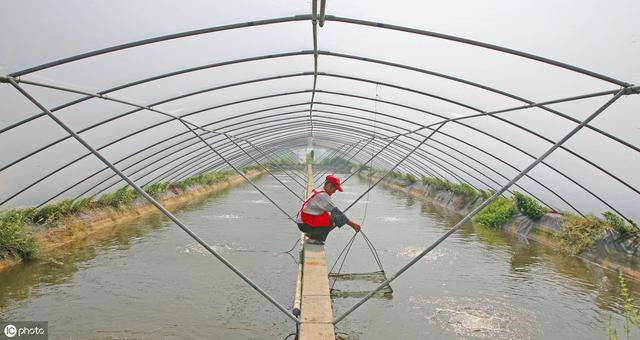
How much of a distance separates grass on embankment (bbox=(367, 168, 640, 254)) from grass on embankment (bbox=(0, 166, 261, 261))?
6.39 meters

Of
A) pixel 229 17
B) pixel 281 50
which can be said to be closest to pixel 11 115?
pixel 229 17

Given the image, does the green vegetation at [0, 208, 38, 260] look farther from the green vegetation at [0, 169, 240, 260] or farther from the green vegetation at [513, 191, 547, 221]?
the green vegetation at [513, 191, 547, 221]

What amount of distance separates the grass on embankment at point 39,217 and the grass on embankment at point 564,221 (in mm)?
6390

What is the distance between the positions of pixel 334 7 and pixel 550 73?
2.79m

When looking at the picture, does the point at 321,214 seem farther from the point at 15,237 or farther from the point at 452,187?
the point at 452,187

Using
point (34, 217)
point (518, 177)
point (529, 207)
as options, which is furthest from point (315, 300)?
point (529, 207)

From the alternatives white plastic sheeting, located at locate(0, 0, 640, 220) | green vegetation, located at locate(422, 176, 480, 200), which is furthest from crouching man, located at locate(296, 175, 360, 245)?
green vegetation, located at locate(422, 176, 480, 200)

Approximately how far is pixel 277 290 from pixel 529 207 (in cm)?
858

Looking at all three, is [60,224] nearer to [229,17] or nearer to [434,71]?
[229,17]

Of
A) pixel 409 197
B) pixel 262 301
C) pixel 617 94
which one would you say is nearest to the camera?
pixel 617 94

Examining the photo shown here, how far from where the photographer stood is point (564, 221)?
1118cm

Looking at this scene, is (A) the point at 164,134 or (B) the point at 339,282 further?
(A) the point at 164,134

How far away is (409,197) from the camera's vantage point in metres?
23.5

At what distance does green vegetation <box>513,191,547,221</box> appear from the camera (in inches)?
492
